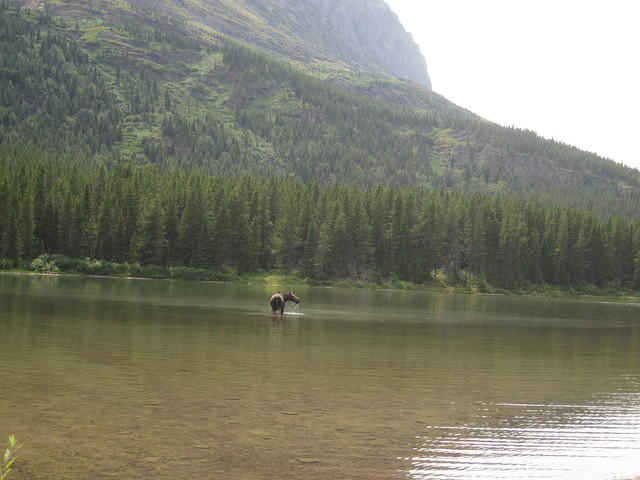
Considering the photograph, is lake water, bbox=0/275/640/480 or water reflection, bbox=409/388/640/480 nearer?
lake water, bbox=0/275/640/480

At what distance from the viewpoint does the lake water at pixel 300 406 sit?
1350cm

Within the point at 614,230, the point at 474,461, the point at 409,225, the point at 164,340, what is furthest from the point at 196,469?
the point at 614,230

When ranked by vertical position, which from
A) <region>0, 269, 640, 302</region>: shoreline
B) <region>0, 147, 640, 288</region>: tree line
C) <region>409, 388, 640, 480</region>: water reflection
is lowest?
<region>0, 269, 640, 302</region>: shoreline

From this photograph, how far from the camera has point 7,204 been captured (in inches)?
4284

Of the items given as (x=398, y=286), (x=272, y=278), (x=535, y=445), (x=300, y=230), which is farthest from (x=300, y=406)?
(x=300, y=230)

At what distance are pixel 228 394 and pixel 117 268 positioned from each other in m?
99.8

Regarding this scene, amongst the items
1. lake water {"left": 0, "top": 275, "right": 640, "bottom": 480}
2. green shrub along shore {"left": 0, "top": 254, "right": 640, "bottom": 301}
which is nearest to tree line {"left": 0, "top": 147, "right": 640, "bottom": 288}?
green shrub along shore {"left": 0, "top": 254, "right": 640, "bottom": 301}

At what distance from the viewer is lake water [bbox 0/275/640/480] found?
13500 millimetres

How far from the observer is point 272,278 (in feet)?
426

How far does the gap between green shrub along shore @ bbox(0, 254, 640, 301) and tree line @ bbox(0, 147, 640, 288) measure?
7.35 feet

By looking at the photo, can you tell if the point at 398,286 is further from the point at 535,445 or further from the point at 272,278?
the point at 535,445

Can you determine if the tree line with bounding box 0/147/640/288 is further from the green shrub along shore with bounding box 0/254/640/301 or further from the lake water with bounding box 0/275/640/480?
the lake water with bounding box 0/275/640/480

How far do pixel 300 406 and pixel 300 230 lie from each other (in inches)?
4794

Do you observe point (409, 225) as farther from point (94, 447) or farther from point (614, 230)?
point (94, 447)
